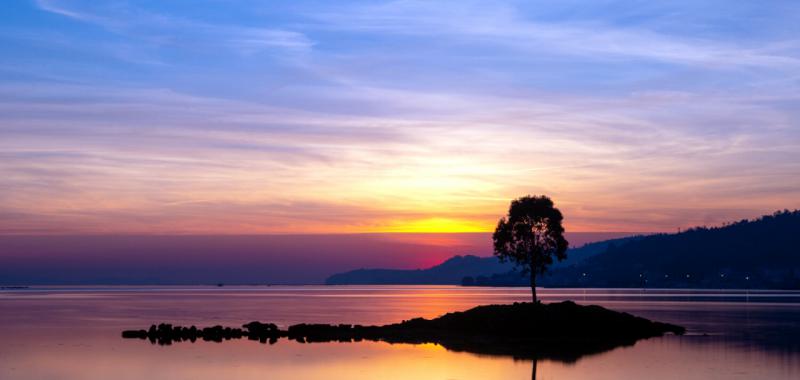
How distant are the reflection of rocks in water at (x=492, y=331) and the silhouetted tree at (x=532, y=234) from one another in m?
18.8

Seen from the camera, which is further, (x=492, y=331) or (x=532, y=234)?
(x=532, y=234)

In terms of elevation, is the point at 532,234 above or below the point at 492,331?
above

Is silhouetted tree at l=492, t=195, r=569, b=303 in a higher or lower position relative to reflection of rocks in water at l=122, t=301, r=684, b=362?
higher

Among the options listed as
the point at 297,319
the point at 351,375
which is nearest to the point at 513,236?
the point at 297,319

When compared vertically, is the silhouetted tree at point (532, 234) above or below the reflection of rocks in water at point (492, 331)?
above

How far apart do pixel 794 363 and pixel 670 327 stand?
28177 millimetres

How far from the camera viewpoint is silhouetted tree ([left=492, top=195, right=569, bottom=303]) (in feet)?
344

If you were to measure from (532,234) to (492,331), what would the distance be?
25429 mm

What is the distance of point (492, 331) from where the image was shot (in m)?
82.1

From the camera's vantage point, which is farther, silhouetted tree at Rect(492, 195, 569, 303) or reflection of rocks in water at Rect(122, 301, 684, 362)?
silhouetted tree at Rect(492, 195, 569, 303)

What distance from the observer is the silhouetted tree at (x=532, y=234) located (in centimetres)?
10500

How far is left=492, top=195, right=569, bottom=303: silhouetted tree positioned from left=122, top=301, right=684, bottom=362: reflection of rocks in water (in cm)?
1876

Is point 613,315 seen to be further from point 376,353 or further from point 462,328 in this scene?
point 376,353

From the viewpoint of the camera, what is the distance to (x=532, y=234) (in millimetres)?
105562
